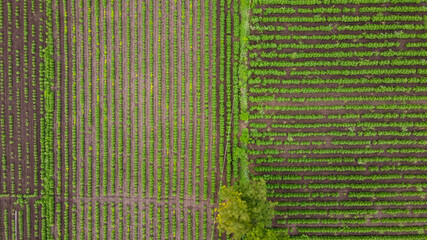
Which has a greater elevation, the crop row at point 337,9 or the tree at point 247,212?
the crop row at point 337,9

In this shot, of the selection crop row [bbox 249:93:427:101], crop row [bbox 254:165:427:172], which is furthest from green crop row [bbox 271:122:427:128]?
crop row [bbox 254:165:427:172]

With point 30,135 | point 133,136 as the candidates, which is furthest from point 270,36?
point 30,135

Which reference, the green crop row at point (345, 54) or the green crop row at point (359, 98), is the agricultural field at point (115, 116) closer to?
the green crop row at point (345, 54)

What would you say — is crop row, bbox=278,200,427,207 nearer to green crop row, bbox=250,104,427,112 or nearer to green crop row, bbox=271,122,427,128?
green crop row, bbox=271,122,427,128

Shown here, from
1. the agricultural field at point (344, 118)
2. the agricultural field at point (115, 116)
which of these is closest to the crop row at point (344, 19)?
the agricultural field at point (344, 118)

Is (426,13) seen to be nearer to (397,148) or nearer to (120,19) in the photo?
Answer: (397,148)

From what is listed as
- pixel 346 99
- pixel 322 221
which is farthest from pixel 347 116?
pixel 322 221
